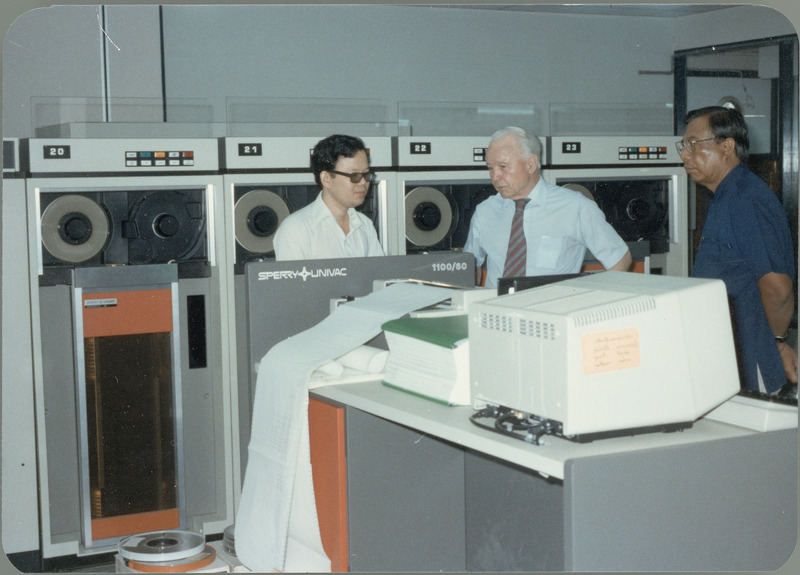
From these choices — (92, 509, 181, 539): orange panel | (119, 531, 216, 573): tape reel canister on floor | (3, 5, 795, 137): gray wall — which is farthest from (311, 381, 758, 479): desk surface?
(3, 5, 795, 137): gray wall

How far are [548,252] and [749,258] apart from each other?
85cm

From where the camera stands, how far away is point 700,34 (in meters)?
7.17

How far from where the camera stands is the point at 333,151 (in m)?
3.22

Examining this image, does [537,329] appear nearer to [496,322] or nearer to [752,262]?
[496,322]

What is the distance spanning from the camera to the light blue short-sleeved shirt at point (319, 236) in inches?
121

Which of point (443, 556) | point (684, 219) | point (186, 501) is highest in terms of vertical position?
point (684, 219)

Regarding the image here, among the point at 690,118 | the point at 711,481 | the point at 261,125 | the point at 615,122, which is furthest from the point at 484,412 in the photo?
the point at 615,122

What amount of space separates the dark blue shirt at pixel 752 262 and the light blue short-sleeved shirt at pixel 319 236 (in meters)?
1.21

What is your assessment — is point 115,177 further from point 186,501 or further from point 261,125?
point 186,501

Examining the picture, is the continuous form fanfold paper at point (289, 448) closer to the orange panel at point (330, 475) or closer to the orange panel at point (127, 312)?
the orange panel at point (330, 475)

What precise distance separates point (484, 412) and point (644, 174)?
320 centimetres

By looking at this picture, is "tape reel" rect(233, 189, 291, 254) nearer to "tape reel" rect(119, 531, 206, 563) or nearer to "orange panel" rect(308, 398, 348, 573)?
"tape reel" rect(119, 531, 206, 563)

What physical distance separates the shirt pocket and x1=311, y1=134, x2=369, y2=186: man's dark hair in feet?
2.53

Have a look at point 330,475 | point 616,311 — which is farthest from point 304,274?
point 616,311
